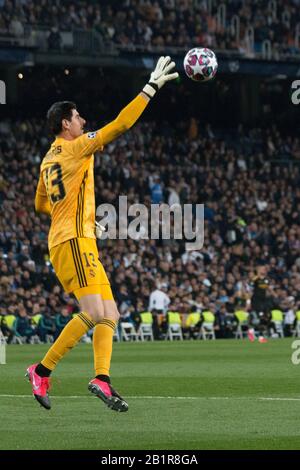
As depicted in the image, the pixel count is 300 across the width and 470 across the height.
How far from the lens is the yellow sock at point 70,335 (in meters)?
10.8

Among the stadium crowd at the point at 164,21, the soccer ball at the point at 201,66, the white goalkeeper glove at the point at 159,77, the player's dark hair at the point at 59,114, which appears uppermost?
the stadium crowd at the point at 164,21

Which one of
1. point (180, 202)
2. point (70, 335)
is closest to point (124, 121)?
point (70, 335)

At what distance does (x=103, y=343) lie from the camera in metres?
10.8

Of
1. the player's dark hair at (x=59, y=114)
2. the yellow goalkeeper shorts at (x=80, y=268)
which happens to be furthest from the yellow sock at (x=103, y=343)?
the player's dark hair at (x=59, y=114)

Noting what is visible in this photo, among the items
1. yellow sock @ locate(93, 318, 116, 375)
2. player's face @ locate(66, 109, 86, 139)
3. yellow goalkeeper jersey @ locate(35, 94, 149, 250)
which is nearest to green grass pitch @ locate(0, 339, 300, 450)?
yellow sock @ locate(93, 318, 116, 375)

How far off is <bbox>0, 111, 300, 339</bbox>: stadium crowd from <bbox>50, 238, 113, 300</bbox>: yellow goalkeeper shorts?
66.1 feet

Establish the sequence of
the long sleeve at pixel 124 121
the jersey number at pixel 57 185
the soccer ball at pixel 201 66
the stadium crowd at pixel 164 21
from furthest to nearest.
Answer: the stadium crowd at pixel 164 21, the soccer ball at pixel 201 66, the jersey number at pixel 57 185, the long sleeve at pixel 124 121

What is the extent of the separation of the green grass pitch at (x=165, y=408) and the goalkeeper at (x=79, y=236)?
0.55m

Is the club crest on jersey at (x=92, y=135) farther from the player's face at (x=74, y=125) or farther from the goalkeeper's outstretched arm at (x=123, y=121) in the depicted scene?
the player's face at (x=74, y=125)

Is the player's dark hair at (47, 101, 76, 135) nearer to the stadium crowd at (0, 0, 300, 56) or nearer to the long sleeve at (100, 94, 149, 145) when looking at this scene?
the long sleeve at (100, 94, 149, 145)

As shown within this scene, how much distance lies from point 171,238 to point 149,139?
7.21m

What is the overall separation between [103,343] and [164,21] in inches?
1280

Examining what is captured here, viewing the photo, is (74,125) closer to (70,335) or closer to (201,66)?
(70,335)
